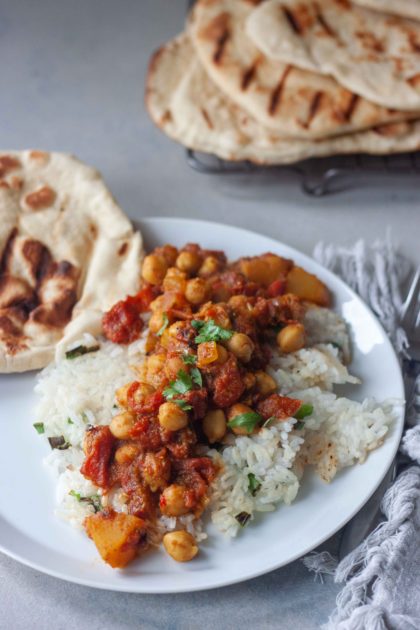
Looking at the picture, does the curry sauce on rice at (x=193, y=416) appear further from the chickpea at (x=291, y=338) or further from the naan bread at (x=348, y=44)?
the naan bread at (x=348, y=44)

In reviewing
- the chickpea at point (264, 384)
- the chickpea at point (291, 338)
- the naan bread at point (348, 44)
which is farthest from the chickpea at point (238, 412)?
the naan bread at point (348, 44)

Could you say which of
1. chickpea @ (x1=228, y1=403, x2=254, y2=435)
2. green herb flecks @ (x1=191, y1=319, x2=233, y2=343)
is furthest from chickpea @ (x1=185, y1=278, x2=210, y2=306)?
chickpea @ (x1=228, y1=403, x2=254, y2=435)

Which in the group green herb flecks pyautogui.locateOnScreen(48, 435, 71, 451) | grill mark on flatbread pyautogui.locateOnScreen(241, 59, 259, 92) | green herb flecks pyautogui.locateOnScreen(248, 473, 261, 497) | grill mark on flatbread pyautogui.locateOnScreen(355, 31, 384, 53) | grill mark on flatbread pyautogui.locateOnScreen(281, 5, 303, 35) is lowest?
green herb flecks pyautogui.locateOnScreen(248, 473, 261, 497)

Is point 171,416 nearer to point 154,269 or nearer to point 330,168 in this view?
point 154,269

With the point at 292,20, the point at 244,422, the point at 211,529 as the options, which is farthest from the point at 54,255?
the point at 292,20

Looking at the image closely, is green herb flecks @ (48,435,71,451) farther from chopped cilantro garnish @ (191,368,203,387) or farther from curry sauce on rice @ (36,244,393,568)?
chopped cilantro garnish @ (191,368,203,387)

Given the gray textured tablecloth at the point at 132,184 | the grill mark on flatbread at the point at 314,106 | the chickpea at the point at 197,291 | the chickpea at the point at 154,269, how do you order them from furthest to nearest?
the grill mark on flatbread at the point at 314,106, the chickpea at the point at 154,269, the chickpea at the point at 197,291, the gray textured tablecloth at the point at 132,184
